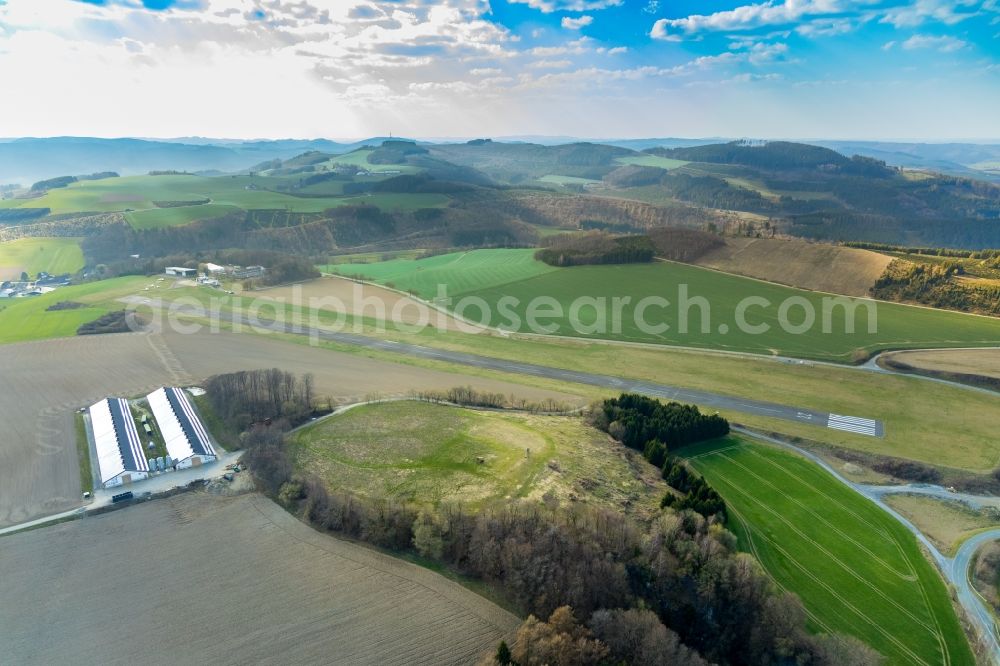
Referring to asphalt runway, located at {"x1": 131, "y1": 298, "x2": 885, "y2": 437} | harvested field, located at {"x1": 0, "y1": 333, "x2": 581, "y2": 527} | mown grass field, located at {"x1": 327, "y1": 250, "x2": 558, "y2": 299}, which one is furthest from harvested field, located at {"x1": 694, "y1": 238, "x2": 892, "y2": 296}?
harvested field, located at {"x1": 0, "y1": 333, "x2": 581, "y2": 527}

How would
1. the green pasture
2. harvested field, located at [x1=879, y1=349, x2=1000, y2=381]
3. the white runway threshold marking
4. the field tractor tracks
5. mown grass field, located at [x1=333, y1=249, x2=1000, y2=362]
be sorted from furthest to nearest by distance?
the green pasture, mown grass field, located at [x1=333, y1=249, x2=1000, y2=362], the field tractor tracks, harvested field, located at [x1=879, y1=349, x2=1000, y2=381], the white runway threshold marking

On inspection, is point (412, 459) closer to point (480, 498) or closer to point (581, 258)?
point (480, 498)

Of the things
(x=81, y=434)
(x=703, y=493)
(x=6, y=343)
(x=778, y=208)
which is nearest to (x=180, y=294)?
(x=6, y=343)

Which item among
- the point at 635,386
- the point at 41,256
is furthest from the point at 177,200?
the point at 635,386

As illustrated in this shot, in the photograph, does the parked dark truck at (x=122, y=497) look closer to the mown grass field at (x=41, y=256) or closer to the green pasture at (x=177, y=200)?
the mown grass field at (x=41, y=256)

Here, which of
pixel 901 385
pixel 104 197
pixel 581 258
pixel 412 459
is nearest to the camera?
pixel 412 459

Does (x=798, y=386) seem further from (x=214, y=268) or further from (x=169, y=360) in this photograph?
(x=214, y=268)

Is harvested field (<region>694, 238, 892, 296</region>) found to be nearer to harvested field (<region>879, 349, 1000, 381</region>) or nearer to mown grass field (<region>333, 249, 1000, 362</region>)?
mown grass field (<region>333, 249, 1000, 362</region>)
